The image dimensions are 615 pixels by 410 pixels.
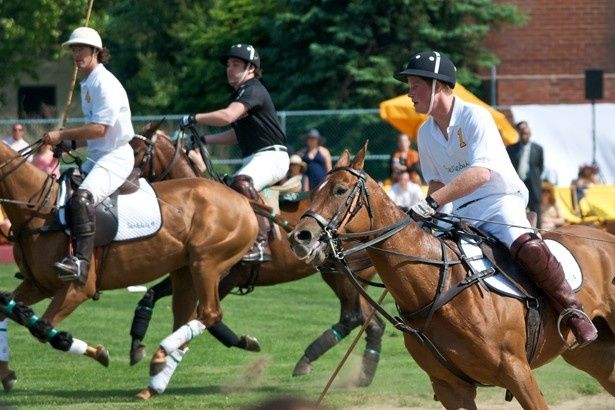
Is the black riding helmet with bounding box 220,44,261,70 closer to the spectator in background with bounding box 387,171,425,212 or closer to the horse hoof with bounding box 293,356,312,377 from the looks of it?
the horse hoof with bounding box 293,356,312,377

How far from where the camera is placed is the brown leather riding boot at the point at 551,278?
26.6 ft

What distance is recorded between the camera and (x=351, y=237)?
7.56 m

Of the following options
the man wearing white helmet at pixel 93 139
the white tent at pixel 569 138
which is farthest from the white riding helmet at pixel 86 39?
the white tent at pixel 569 138

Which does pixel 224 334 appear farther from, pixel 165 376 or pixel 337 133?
pixel 337 133

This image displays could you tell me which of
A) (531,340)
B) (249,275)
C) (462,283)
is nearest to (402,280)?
(462,283)

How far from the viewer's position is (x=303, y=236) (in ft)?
24.0

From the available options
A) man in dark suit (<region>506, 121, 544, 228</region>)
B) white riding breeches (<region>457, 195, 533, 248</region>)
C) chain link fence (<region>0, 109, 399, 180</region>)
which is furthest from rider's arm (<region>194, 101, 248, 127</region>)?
chain link fence (<region>0, 109, 399, 180</region>)

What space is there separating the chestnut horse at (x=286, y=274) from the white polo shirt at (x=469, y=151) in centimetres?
386

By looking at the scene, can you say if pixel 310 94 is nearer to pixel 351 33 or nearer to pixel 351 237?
pixel 351 33

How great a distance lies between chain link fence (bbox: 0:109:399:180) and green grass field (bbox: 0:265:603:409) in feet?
29.4

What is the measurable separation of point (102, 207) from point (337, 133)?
15493 mm

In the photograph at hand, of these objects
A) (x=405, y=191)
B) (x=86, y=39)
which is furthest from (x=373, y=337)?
(x=405, y=191)

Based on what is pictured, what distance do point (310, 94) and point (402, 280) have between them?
78.1ft

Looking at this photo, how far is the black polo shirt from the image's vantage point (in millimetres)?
12039
